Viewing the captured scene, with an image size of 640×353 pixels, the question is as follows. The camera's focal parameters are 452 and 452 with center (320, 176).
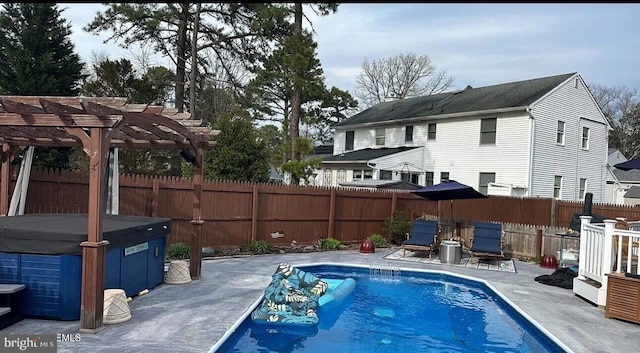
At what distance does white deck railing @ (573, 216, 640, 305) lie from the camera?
23.4ft

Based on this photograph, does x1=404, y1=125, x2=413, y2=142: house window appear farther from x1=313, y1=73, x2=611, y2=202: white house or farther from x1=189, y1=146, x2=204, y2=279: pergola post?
x1=189, y1=146, x2=204, y2=279: pergola post

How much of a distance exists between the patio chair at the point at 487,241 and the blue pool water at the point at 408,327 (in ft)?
5.75

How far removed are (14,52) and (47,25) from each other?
1.24m

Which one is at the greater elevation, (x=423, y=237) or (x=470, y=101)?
A: (x=470, y=101)

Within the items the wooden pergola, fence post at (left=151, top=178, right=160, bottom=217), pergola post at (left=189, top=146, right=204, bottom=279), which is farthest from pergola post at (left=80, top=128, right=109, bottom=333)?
fence post at (left=151, top=178, right=160, bottom=217)

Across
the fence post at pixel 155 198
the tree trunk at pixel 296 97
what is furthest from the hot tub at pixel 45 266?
the tree trunk at pixel 296 97

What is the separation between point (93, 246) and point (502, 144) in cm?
1640

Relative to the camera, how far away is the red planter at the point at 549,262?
11.3 metres

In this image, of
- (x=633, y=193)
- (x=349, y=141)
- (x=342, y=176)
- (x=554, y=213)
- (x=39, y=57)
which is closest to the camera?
(x=39, y=57)

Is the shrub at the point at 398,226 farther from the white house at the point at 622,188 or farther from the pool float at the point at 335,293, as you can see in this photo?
the white house at the point at 622,188

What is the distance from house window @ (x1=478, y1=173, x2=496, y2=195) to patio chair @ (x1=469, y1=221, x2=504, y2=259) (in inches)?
289

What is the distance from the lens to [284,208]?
12266mm

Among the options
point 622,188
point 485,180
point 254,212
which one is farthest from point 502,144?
point 622,188

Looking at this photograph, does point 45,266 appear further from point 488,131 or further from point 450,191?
point 488,131
